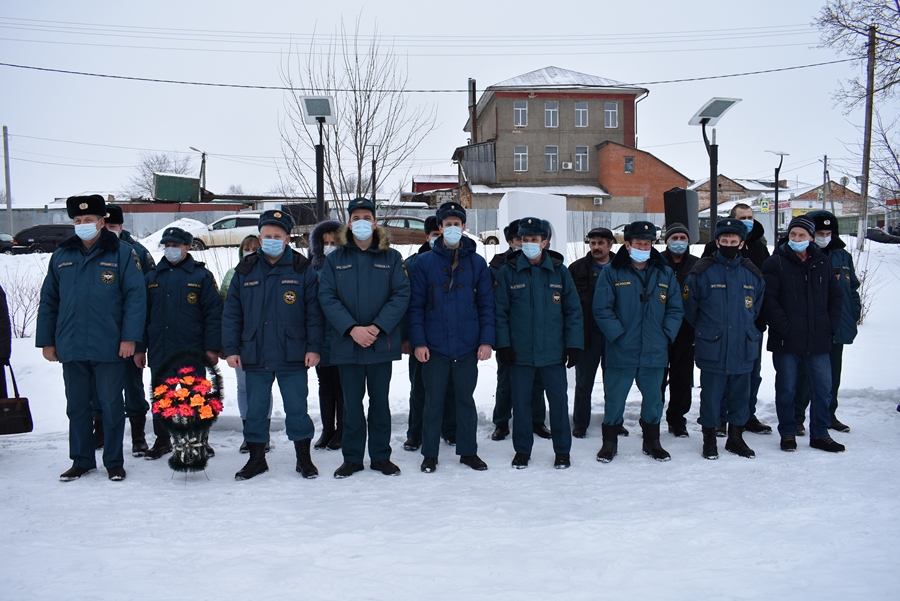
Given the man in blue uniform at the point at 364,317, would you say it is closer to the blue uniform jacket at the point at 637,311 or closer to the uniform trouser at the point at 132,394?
the blue uniform jacket at the point at 637,311

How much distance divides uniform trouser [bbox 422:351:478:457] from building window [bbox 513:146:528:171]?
3563cm

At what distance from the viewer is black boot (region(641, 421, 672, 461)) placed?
533 centimetres

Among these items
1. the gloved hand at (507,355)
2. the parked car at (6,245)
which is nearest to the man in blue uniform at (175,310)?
the gloved hand at (507,355)

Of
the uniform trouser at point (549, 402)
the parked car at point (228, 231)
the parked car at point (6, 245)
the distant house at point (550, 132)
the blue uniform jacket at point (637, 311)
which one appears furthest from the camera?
the distant house at point (550, 132)

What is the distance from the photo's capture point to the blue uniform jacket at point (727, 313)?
539 centimetres

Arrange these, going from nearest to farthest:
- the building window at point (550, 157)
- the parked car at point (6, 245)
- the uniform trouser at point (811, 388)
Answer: the uniform trouser at point (811, 388) < the parked car at point (6, 245) < the building window at point (550, 157)

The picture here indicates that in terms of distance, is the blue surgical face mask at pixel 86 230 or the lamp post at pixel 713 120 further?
the lamp post at pixel 713 120

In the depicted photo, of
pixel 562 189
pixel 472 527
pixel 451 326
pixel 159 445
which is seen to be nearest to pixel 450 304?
pixel 451 326

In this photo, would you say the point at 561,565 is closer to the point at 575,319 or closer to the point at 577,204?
the point at 575,319

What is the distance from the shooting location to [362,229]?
200 inches

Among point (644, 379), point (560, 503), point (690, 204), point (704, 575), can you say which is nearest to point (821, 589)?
point (704, 575)

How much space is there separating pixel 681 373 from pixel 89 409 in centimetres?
500

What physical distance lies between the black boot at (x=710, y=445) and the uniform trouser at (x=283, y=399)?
3199 mm

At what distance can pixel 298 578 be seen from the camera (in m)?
3.23
